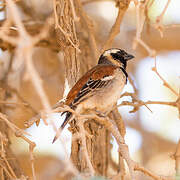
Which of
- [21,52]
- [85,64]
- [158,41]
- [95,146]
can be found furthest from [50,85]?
[21,52]

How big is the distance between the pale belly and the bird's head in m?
0.76

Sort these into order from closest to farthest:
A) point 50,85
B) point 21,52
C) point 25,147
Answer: point 21,52 → point 50,85 → point 25,147

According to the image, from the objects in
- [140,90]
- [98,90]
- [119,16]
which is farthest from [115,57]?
[140,90]

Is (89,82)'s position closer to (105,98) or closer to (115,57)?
(105,98)

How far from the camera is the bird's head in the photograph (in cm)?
529

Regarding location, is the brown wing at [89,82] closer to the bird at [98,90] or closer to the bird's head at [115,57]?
the bird at [98,90]

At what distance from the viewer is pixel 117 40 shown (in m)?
8.41

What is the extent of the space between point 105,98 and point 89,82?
23 cm

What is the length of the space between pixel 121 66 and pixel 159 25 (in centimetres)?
248

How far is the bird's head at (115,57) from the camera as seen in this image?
5.29 m

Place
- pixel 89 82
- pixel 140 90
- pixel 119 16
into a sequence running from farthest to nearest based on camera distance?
pixel 140 90 → pixel 119 16 → pixel 89 82

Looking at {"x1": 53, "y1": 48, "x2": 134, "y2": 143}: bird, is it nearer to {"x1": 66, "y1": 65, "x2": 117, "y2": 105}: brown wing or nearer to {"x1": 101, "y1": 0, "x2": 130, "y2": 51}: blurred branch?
{"x1": 66, "y1": 65, "x2": 117, "y2": 105}: brown wing

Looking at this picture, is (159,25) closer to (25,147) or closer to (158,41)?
(158,41)

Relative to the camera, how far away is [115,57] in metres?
5.33
